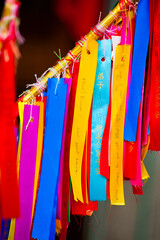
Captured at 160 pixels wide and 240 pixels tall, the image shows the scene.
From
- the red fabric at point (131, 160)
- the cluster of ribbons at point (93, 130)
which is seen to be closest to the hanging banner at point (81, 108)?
the cluster of ribbons at point (93, 130)

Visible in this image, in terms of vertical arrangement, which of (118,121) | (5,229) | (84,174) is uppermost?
(118,121)

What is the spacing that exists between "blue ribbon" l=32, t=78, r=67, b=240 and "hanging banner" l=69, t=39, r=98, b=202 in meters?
0.03

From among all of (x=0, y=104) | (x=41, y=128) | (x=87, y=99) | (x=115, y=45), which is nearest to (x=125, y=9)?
(x=115, y=45)

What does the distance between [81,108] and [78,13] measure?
1.20 ft

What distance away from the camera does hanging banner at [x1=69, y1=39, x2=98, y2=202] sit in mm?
667

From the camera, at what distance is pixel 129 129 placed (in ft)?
2.19

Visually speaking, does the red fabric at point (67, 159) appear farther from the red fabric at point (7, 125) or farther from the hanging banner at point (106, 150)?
the red fabric at point (7, 125)

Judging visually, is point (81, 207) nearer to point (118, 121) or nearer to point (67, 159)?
point (67, 159)

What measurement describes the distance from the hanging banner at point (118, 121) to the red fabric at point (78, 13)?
0.91ft

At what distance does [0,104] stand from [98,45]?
37 cm

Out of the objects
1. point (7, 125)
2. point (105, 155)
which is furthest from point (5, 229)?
point (7, 125)

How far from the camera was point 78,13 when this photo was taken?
2.94ft

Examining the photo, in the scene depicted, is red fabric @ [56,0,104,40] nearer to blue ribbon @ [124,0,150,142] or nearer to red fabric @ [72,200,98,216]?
blue ribbon @ [124,0,150,142]

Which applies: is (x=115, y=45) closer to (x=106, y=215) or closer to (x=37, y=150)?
(x=37, y=150)
